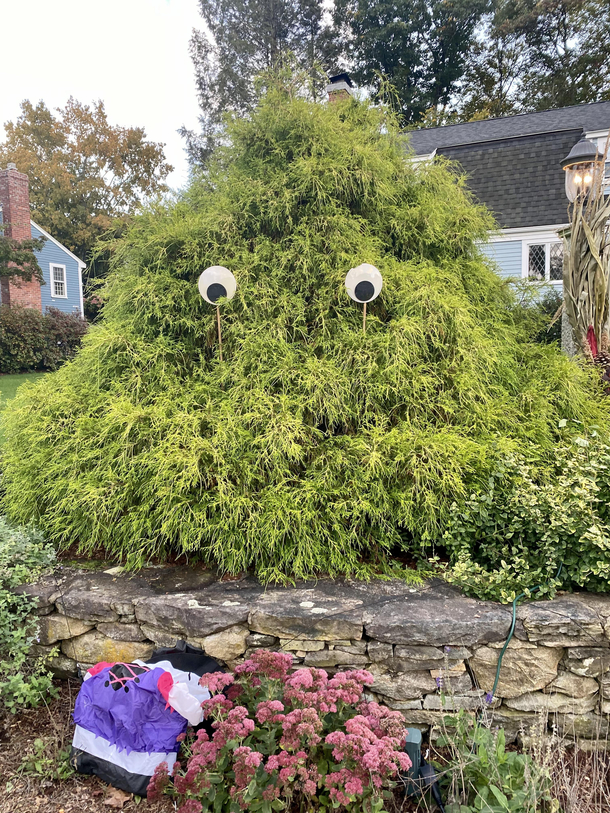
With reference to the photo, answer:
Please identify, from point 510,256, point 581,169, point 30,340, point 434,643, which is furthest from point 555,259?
point 30,340

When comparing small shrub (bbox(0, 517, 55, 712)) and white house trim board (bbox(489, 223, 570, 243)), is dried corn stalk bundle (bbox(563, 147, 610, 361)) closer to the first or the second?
small shrub (bbox(0, 517, 55, 712))

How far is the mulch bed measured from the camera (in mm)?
1871

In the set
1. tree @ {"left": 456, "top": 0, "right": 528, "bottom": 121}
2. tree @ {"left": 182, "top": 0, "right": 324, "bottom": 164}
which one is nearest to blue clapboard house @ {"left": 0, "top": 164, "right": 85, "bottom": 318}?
tree @ {"left": 182, "top": 0, "right": 324, "bottom": 164}

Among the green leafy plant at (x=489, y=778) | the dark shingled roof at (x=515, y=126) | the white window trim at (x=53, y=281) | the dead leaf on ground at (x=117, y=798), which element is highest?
the dark shingled roof at (x=515, y=126)

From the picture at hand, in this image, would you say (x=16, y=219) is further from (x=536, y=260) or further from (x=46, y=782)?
(x=46, y=782)

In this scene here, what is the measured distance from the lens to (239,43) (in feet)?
73.6

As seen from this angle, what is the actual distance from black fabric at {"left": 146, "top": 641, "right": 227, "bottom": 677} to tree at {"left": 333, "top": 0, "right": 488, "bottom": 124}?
2341 cm

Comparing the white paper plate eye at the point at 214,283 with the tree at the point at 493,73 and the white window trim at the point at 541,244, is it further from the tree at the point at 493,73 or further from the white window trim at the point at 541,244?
the tree at the point at 493,73

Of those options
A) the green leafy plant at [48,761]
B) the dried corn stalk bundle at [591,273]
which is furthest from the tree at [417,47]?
the green leafy plant at [48,761]

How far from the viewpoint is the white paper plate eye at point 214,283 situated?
2791 millimetres

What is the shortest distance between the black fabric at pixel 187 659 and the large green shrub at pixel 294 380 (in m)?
0.40

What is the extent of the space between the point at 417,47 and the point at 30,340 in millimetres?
19657

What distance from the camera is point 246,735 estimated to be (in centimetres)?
165

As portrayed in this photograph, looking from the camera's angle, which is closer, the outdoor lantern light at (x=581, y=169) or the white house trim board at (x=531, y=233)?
the outdoor lantern light at (x=581, y=169)
